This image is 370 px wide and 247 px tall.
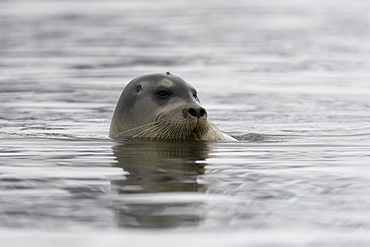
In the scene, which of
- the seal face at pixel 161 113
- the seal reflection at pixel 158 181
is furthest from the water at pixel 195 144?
the seal face at pixel 161 113

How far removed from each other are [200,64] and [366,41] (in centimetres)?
601

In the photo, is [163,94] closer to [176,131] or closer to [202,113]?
[176,131]

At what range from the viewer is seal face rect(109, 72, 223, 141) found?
8534 millimetres

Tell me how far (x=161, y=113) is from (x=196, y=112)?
0.51 meters

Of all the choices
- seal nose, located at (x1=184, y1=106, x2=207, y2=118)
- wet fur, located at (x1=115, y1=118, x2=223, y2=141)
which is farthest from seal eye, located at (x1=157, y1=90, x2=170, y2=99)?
seal nose, located at (x1=184, y1=106, x2=207, y2=118)

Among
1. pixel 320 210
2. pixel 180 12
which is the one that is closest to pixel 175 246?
pixel 320 210

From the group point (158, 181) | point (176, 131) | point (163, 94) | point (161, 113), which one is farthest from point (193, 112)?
point (158, 181)

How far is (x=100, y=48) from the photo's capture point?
21312 mm

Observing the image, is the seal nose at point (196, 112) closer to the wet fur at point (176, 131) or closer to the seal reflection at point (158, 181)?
the wet fur at point (176, 131)

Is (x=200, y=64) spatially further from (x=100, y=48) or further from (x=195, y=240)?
(x=195, y=240)

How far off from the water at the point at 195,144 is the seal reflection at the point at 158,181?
0.5 inches

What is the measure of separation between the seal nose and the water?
29 centimetres

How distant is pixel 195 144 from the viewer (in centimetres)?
866

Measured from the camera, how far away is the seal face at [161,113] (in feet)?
28.0
